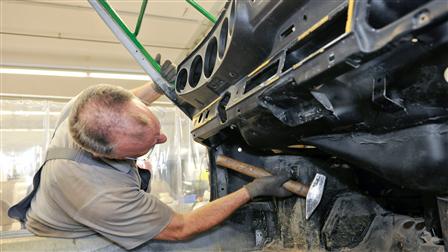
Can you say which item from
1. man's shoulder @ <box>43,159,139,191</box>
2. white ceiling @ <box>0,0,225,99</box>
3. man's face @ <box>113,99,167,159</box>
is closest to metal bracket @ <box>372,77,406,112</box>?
man's face @ <box>113,99,167,159</box>

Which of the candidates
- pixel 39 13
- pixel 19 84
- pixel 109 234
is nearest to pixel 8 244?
pixel 109 234

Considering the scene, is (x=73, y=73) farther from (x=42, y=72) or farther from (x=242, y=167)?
(x=242, y=167)

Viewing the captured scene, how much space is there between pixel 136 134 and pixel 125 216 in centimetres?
30

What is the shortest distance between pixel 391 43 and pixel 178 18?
3.01 m

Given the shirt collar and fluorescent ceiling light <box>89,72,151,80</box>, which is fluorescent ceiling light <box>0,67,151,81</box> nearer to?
fluorescent ceiling light <box>89,72,151,80</box>

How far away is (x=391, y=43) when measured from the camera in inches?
20.9

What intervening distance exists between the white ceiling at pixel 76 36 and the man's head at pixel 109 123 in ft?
6.21

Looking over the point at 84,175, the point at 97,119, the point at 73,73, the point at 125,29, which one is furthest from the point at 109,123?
the point at 73,73

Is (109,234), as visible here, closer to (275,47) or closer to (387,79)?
(275,47)

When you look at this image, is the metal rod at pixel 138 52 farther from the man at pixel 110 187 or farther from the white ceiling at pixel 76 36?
the white ceiling at pixel 76 36

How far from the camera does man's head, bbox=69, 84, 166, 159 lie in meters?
1.31

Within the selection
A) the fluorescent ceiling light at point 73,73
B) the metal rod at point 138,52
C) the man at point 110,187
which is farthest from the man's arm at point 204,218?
the fluorescent ceiling light at point 73,73

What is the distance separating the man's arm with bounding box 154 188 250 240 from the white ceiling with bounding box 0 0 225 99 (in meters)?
2.04

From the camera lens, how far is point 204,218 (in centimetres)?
140
